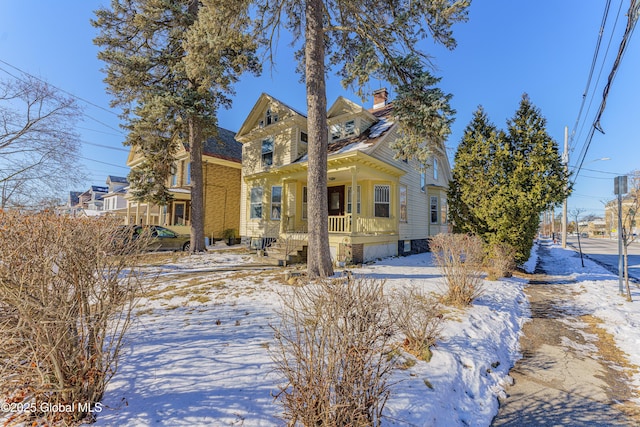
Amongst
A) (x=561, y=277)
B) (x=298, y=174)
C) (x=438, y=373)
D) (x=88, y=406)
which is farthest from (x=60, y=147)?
(x=561, y=277)

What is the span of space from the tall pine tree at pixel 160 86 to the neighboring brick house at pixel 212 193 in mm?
4488

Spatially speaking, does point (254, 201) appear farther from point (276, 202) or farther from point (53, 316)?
point (53, 316)

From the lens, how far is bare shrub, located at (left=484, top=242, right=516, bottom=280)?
8.92m

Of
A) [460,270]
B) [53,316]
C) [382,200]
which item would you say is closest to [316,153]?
[460,270]

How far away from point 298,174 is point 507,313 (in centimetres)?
1034

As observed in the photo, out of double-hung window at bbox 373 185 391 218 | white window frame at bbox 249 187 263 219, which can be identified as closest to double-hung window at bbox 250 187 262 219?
white window frame at bbox 249 187 263 219

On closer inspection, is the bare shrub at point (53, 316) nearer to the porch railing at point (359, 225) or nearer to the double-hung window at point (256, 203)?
the porch railing at point (359, 225)

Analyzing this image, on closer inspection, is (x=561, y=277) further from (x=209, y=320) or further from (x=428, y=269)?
(x=209, y=320)

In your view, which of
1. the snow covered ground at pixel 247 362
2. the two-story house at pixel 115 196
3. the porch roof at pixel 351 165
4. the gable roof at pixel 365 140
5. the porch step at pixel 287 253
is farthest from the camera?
the two-story house at pixel 115 196

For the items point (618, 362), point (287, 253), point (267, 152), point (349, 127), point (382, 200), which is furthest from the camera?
point (267, 152)

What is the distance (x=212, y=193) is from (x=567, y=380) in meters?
20.2

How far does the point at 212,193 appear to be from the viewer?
19.7m

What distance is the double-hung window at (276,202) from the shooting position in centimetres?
1501

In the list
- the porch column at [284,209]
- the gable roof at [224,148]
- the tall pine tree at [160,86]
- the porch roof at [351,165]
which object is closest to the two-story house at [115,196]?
the gable roof at [224,148]
